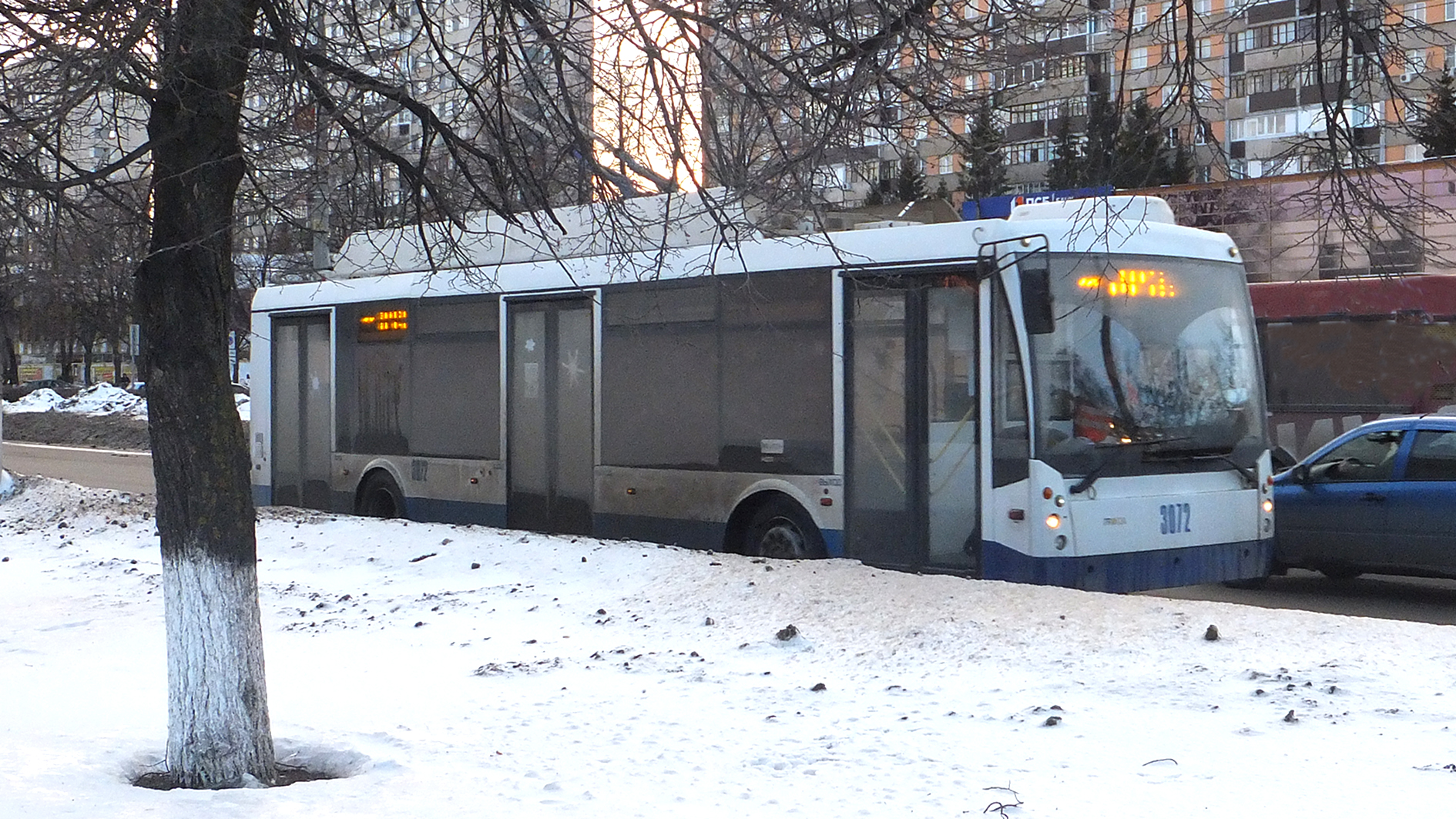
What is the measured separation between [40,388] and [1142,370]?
67.4m

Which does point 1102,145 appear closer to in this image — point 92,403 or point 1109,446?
point 1109,446

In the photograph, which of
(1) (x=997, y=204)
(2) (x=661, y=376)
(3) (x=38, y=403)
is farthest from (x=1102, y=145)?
(3) (x=38, y=403)

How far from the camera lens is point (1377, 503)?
12422 millimetres

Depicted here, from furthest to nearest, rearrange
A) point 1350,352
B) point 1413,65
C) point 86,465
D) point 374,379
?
point 86,465, point 1350,352, point 374,379, point 1413,65

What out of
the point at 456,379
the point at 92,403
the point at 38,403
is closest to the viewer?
the point at 456,379

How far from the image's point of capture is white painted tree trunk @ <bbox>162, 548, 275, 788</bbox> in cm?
616

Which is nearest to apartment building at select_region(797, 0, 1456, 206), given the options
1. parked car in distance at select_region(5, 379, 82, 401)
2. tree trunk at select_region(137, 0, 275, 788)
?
tree trunk at select_region(137, 0, 275, 788)

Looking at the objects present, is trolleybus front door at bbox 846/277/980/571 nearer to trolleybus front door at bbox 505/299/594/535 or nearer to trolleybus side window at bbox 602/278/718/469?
trolleybus side window at bbox 602/278/718/469

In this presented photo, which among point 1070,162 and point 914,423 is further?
point 1070,162

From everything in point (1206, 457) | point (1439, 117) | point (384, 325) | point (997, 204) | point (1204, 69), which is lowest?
point (1206, 457)

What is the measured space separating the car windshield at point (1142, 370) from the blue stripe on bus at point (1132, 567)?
1.94 ft

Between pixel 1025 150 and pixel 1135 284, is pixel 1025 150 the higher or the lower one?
the higher one

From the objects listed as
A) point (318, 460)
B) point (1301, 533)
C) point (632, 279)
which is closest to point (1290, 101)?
point (1301, 533)

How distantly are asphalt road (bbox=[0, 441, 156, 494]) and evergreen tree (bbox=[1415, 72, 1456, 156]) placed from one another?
769 inches
